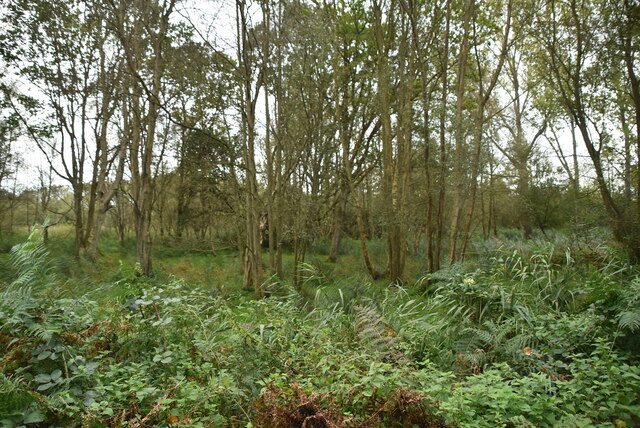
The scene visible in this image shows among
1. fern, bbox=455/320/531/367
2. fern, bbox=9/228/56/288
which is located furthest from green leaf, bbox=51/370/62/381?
fern, bbox=455/320/531/367

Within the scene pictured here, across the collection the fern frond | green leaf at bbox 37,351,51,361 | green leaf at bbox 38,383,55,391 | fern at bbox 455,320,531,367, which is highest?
the fern frond

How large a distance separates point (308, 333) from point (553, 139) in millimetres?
18005

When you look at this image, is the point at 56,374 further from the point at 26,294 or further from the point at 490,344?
the point at 490,344

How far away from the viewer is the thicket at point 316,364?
6.46 ft

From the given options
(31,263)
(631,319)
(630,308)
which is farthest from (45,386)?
(630,308)

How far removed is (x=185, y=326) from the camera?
3172mm

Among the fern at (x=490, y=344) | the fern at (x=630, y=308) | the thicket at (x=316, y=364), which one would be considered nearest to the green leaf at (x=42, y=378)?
the thicket at (x=316, y=364)

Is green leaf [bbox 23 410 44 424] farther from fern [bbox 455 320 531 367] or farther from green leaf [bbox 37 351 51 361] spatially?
fern [bbox 455 320 531 367]

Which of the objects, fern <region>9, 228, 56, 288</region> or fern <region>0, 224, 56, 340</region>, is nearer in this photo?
fern <region>0, 224, 56, 340</region>

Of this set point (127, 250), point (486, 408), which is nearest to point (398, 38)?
point (486, 408)

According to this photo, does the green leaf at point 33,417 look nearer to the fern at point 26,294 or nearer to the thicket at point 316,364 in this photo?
the thicket at point 316,364

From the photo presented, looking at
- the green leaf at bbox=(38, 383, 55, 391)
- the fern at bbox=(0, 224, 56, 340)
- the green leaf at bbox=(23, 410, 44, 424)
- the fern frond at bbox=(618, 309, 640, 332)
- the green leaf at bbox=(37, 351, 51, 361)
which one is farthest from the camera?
the fern frond at bbox=(618, 309, 640, 332)

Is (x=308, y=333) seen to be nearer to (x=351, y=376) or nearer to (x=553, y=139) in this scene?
(x=351, y=376)

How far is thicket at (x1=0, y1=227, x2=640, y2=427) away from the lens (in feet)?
6.46
